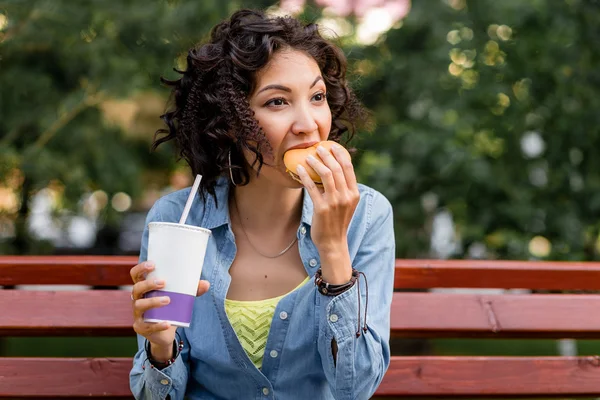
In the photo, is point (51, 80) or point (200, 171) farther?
point (51, 80)

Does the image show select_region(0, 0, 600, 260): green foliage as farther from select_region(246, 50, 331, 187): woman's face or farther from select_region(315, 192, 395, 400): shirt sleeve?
select_region(315, 192, 395, 400): shirt sleeve

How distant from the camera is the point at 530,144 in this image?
433cm

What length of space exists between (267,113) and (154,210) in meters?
0.49

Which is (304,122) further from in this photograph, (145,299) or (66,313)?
(66,313)

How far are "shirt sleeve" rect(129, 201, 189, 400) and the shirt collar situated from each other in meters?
0.21

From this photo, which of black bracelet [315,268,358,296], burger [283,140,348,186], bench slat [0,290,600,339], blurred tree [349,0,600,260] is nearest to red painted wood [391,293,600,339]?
bench slat [0,290,600,339]

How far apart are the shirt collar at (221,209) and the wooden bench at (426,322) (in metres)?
0.38

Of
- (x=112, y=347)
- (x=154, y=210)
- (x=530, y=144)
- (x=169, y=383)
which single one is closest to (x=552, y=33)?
(x=530, y=144)

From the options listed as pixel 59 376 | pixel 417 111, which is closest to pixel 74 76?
pixel 417 111

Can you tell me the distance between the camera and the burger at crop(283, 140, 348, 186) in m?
1.96

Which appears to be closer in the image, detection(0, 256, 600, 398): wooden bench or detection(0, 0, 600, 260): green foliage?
detection(0, 256, 600, 398): wooden bench

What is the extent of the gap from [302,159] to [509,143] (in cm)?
241

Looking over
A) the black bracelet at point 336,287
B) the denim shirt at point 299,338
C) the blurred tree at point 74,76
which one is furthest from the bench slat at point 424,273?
the blurred tree at point 74,76

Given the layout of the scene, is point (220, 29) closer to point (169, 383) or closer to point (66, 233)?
point (169, 383)
